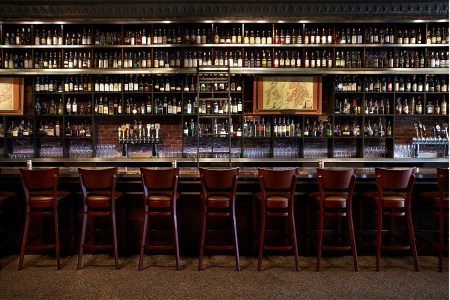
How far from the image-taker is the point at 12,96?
6.89 m

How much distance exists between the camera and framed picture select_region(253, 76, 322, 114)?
688 centimetres

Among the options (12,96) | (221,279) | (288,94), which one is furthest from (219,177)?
(12,96)

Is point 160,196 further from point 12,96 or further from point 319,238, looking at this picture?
point 12,96

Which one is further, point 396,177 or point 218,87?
point 218,87

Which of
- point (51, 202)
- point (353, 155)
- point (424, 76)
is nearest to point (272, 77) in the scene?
point (353, 155)

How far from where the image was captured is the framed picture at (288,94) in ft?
22.6

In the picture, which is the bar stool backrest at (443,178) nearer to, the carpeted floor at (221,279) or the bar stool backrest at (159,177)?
the carpeted floor at (221,279)

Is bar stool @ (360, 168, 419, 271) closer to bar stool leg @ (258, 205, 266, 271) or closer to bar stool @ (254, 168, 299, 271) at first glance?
bar stool @ (254, 168, 299, 271)

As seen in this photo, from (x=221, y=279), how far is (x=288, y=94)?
3.96m

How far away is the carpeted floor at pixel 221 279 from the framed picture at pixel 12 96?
3349 millimetres

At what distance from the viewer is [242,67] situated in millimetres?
6562

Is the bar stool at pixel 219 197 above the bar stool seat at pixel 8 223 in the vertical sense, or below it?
above

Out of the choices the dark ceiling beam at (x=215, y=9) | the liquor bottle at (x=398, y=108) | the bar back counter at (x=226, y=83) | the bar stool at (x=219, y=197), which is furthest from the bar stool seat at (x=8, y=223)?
the liquor bottle at (x=398, y=108)

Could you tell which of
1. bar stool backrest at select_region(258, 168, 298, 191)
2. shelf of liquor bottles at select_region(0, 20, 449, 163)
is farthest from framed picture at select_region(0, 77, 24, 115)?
bar stool backrest at select_region(258, 168, 298, 191)
